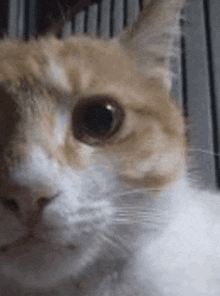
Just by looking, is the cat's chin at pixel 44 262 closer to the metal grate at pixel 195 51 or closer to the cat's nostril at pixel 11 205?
the cat's nostril at pixel 11 205

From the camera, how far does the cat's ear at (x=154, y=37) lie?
0.54 metres

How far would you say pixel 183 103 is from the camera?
27.6 inches

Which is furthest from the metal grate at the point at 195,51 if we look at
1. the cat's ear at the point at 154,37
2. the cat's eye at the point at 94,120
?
the cat's eye at the point at 94,120

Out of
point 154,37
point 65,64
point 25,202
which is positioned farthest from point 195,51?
point 25,202

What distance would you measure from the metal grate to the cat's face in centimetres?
15

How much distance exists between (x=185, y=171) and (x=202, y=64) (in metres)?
0.33

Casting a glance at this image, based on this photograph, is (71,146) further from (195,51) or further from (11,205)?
(195,51)

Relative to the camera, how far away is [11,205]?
32 cm

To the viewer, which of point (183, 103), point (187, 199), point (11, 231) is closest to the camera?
point (11, 231)

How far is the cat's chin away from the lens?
323 mm

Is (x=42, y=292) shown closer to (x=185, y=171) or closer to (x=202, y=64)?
(x=185, y=171)

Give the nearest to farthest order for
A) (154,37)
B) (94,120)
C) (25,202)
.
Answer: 1. (25,202)
2. (94,120)
3. (154,37)

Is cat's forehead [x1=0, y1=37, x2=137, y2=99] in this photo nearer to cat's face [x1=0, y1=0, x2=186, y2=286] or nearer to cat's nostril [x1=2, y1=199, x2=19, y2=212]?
cat's face [x1=0, y1=0, x2=186, y2=286]

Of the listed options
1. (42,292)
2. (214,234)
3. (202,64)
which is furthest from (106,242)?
(202,64)
